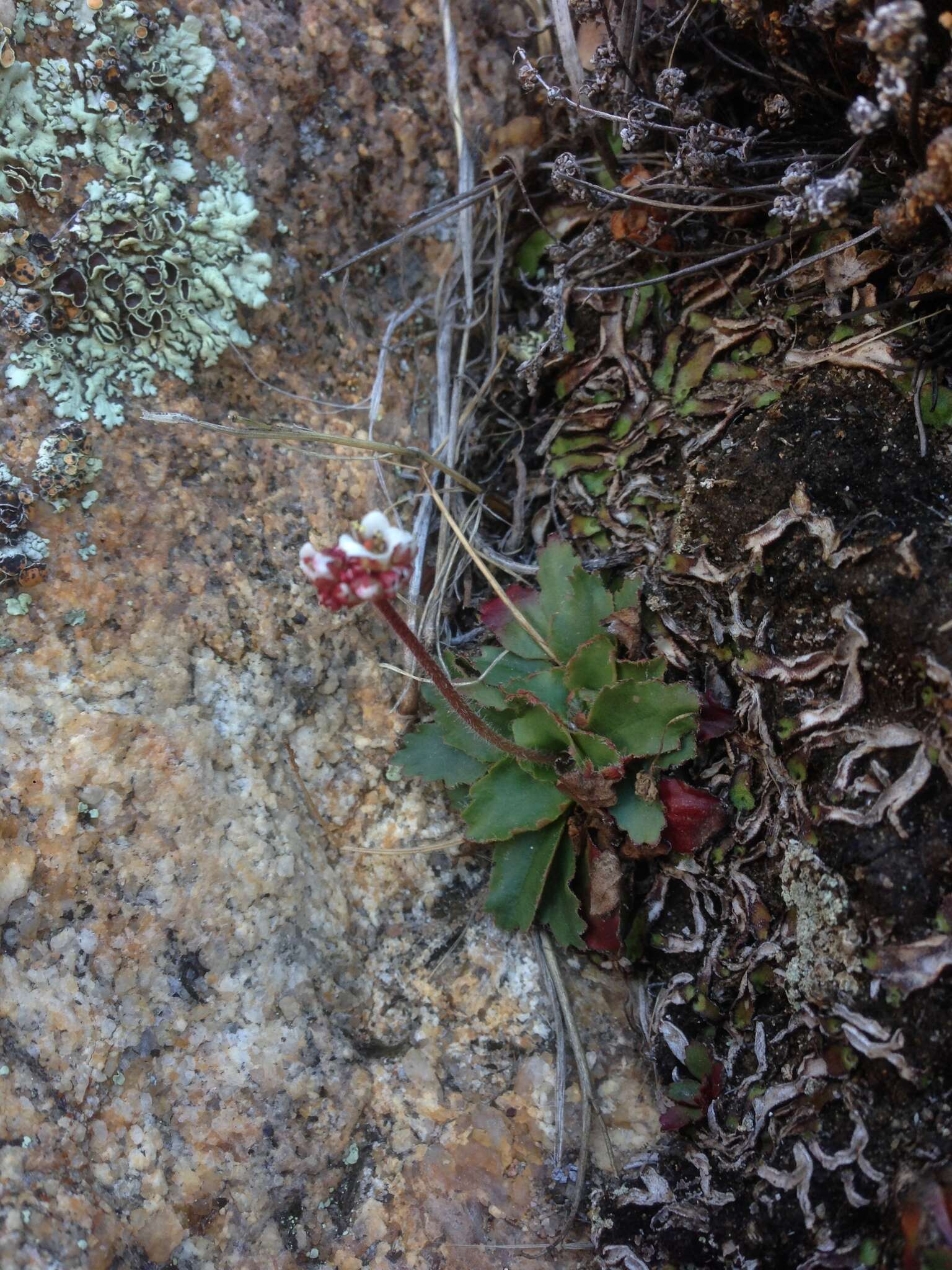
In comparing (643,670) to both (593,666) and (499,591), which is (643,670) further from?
(499,591)

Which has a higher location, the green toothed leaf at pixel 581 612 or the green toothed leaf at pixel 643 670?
the green toothed leaf at pixel 581 612

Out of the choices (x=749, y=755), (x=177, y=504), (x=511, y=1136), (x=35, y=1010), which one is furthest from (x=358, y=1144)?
(x=177, y=504)

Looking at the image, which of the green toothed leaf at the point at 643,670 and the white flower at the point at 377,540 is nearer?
the white flower at the point at 377,540

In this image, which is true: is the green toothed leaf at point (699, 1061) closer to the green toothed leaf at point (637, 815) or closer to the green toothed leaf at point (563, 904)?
the green toothed leaf at point (563, 904)

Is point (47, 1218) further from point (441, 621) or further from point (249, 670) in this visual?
point (441, 621)

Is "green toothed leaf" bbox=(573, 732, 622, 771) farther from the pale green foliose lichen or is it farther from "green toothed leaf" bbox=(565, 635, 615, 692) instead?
the pale green foliose lichen

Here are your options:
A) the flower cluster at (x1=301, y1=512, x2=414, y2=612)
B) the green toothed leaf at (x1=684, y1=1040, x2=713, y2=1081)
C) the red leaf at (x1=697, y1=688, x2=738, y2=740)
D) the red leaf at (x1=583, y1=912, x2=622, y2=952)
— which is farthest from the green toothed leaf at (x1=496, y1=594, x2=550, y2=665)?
the green toothed leaf at (x1=684, y1=1040, x2=713, y2=1081)

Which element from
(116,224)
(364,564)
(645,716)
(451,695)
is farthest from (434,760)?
(116,224)

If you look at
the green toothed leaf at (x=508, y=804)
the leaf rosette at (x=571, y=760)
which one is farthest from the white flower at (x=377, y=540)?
the green toothed leaf at (x=508, y=804)
